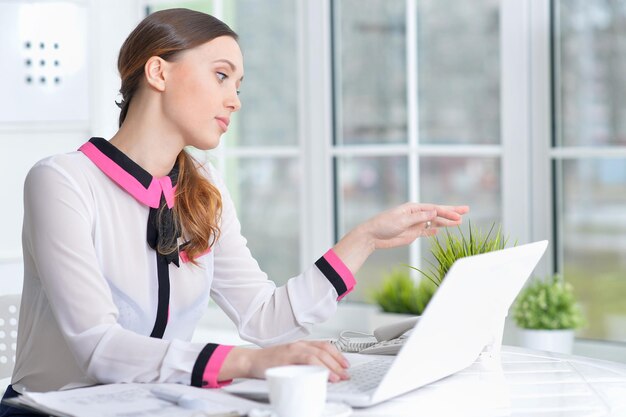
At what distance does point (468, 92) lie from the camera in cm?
352

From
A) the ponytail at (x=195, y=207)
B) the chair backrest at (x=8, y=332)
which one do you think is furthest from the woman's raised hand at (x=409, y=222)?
the chair backrest at (x=8, y=332)

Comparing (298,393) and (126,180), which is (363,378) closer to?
(298,393)

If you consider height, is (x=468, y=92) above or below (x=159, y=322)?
above

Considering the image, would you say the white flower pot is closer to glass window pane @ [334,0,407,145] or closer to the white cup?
glass window pane @ [334,0,407,145]

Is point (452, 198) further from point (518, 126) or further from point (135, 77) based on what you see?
point (135, 77)

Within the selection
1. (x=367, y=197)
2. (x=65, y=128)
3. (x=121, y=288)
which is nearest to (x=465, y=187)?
(x=367, y=197)

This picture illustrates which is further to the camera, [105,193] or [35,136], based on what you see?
[35,136]

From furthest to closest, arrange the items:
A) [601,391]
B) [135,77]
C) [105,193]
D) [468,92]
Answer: [468,92] → [135,77] → [105,193] → [601,391]

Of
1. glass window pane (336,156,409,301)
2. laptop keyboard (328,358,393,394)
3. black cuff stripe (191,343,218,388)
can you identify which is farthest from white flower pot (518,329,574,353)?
Result: black cuff stripe (191,343,218,388)

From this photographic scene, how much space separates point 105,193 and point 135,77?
0.79 feet

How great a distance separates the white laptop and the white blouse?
205 mm

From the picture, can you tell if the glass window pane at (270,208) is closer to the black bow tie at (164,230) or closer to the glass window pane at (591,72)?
the glass window pane at (591,72)

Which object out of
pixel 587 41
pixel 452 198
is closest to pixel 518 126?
pixel 587 41

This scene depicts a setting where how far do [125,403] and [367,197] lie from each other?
247 centimetres
